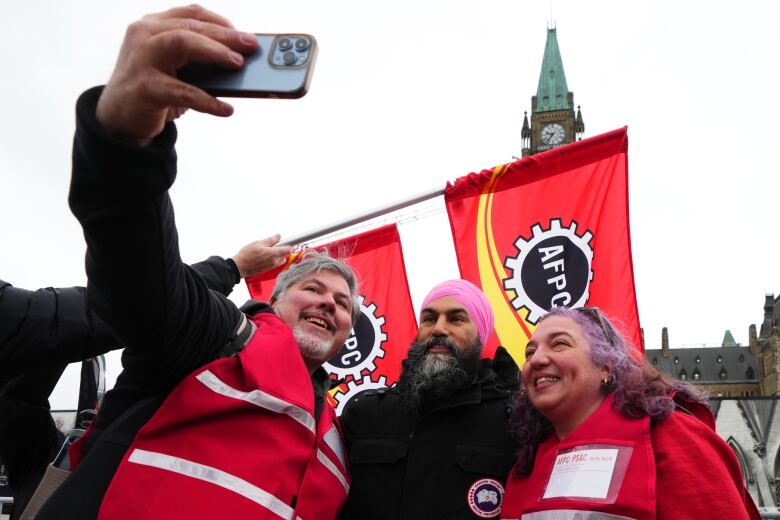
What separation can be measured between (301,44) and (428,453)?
214 centimetres

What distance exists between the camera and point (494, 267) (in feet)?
18.4

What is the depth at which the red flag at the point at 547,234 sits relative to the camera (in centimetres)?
521

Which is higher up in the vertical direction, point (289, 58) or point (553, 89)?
point (553, 89)

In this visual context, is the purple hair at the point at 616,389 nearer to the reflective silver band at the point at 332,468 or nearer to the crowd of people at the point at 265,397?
the crowd of people at the point at 265,397

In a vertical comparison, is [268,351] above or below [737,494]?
above

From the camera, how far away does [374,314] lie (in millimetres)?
6793

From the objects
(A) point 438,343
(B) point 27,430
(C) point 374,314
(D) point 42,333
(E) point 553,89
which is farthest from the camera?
(E) point 553,89

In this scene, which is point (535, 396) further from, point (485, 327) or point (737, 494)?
point (485, 327)

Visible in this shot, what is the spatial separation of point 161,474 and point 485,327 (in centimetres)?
225

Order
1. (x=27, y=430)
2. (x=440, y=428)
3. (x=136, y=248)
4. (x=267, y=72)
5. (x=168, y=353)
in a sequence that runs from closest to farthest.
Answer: (x=267, y=72) < (x=136, y=248) < (x=168, y=353) < (x=27, y=430) < (x=440, y=428)

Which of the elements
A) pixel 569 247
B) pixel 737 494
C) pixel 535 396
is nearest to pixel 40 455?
pixel 535 396

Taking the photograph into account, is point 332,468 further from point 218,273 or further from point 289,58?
point 289,58

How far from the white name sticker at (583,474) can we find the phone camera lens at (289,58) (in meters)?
1.69

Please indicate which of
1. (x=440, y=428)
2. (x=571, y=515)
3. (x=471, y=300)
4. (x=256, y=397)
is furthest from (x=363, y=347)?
(x=256, y=397)
